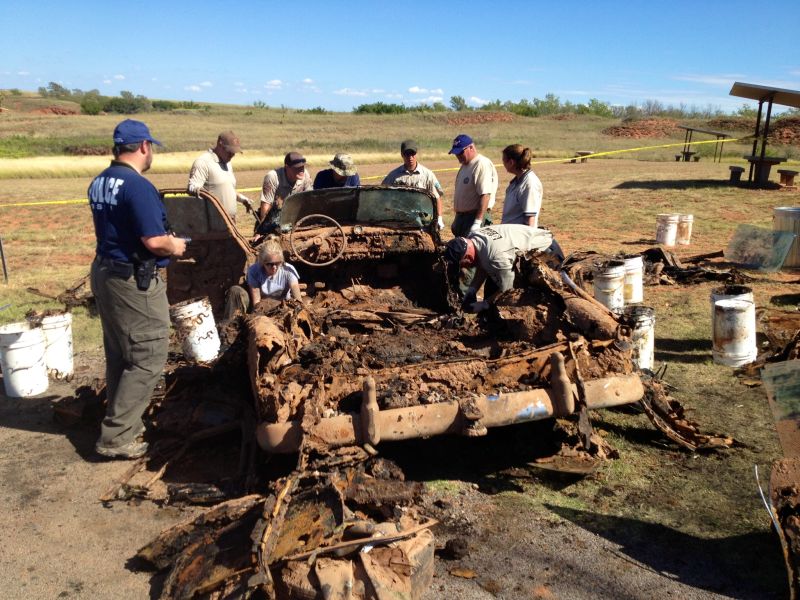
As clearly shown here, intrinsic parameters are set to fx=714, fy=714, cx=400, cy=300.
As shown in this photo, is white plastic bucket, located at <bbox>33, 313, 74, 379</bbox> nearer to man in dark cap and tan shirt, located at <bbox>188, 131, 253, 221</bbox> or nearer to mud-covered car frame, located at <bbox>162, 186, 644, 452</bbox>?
mud-covered car frame, located at <bbox>162, 186, 644, 452</bbox>

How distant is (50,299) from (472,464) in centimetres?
710

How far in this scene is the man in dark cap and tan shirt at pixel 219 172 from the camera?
823cm

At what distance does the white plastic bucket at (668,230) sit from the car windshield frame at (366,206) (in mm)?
7260

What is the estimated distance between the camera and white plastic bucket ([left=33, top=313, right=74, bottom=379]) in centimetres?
661

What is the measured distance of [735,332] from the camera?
648 cm

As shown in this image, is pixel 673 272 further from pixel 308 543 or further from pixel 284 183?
pixel 308 543

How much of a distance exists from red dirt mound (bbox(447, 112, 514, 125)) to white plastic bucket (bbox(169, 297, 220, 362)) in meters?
59.6

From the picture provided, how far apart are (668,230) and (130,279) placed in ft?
34.5

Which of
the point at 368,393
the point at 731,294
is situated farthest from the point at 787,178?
the point at 368,393

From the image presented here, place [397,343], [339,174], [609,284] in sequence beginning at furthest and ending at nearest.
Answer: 1. [339,174]
2. [609,284]
3. [397,343]

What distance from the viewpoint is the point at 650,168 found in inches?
1020

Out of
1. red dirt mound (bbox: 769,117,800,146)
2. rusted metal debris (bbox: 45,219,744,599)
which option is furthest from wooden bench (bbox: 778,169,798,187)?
rusted metal debris (bbox: 45,219,744,599)

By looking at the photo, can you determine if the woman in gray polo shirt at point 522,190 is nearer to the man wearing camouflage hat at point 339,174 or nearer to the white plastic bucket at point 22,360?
the man wearing camouflage hat at point 339,174

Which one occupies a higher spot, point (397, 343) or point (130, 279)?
point (130, 279)
